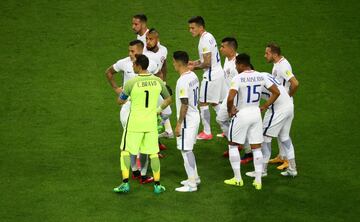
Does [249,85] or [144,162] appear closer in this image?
[249,85]

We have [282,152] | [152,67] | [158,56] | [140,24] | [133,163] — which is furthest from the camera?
[140,24]

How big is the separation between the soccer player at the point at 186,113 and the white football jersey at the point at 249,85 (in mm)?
610

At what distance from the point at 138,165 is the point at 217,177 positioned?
126 centimetres

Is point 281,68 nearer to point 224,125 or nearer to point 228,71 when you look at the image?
point 228,71

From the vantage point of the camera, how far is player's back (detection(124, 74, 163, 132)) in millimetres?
9438

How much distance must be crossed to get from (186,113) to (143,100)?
71 centimetres

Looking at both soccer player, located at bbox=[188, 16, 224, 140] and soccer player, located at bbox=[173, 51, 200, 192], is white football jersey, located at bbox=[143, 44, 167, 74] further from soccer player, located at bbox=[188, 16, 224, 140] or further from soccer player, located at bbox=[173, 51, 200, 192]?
soccer player, located at bbox=[173, 51, 200, 192]

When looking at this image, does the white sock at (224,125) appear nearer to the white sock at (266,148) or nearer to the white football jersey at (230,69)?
the white football jersey at (230,69)

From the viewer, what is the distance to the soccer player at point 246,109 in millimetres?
9781

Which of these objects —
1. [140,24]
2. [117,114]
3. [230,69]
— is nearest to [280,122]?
[230,69]

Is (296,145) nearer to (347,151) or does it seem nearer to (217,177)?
(347,151)

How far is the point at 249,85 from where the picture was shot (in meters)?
9.79

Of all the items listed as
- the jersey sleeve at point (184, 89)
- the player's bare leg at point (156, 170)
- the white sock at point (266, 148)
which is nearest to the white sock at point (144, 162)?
the player's bare leg at point (156, 170)

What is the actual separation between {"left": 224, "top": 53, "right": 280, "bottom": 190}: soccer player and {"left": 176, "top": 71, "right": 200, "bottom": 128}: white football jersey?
51cm
